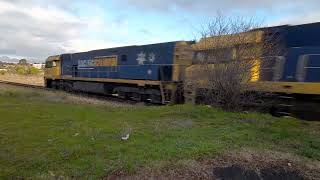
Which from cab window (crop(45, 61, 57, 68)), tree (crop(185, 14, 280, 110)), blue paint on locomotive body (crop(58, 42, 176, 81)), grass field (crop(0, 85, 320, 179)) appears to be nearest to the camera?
grass field (crop(0, 85, 320, 179))

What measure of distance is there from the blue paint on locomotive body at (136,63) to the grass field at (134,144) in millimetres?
10863

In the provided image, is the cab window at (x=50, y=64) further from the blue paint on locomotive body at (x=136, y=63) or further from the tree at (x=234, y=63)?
the tree at (x=234, y=63)

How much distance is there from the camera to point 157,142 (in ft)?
27.0

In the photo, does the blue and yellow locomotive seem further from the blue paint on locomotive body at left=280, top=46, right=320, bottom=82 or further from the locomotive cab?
the blue paint on locomotive body at left=280, top=46, right=320, bottom=82

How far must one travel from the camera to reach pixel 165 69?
22656 mm

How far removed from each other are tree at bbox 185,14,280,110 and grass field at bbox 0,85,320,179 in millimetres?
2642

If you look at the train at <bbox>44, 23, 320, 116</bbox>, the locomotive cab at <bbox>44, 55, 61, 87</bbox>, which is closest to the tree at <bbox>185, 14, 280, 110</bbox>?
the train at <bbox>44, 23, 320, 116</bbox>

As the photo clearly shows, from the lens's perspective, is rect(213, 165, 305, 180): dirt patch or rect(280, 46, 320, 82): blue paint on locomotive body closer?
rect(213, 165, 305, 180): dirt patch

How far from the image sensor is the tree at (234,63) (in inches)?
562

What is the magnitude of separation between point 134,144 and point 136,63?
58.1ft

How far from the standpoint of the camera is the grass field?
6.47m

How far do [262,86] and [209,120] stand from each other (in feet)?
13.4

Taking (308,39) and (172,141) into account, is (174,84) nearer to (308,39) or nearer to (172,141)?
(308,39)

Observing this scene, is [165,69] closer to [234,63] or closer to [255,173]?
[234,63]
